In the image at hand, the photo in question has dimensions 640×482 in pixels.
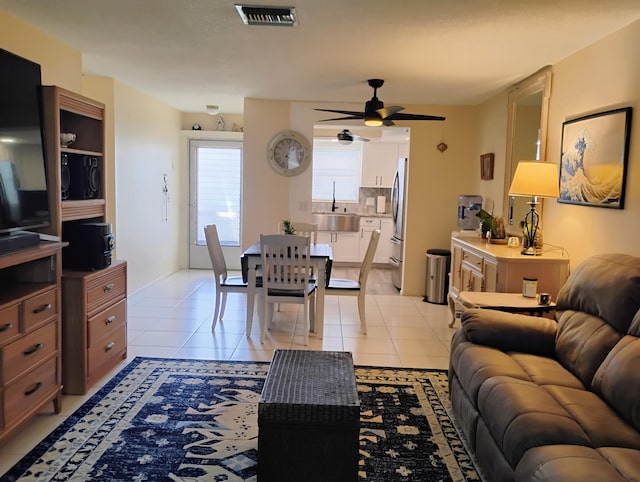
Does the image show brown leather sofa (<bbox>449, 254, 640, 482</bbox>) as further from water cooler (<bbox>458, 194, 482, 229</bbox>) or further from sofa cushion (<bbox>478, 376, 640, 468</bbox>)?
water cooler (<bbox>458, 194, 482, 229</bbox>)

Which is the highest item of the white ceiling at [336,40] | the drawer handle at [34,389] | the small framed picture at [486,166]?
the white ceiling at [336,40]

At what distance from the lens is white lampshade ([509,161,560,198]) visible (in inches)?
149

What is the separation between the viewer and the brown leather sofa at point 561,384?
6.01 feet

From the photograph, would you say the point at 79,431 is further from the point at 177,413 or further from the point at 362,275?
the point at 362,275

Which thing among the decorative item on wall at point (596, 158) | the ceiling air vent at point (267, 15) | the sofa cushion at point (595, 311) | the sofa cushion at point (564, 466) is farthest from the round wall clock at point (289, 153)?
the sofa cushion at point (564, 466)

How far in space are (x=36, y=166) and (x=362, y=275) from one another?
2889 millimetres

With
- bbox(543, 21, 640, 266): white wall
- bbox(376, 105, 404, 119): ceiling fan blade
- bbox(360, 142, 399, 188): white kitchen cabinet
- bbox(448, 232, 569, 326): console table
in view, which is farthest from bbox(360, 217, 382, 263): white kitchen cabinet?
bbox(543, 21, 640, 266): white wall

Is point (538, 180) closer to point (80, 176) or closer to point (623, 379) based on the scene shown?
point (623, 379)

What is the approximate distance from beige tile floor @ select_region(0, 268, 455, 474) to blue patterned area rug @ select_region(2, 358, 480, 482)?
0.66 feet

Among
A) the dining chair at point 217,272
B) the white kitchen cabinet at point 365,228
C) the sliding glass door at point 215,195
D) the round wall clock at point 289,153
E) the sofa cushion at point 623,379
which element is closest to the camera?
the sofa cushion at point 623,379

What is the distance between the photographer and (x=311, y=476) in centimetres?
220

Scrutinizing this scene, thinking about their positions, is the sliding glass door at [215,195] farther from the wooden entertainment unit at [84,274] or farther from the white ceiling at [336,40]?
the wooden entertainment unit at [84,274]

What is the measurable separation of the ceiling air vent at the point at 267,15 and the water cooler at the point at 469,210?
353cm

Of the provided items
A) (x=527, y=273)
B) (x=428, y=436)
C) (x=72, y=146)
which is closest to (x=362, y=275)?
(x=527, y=273)
